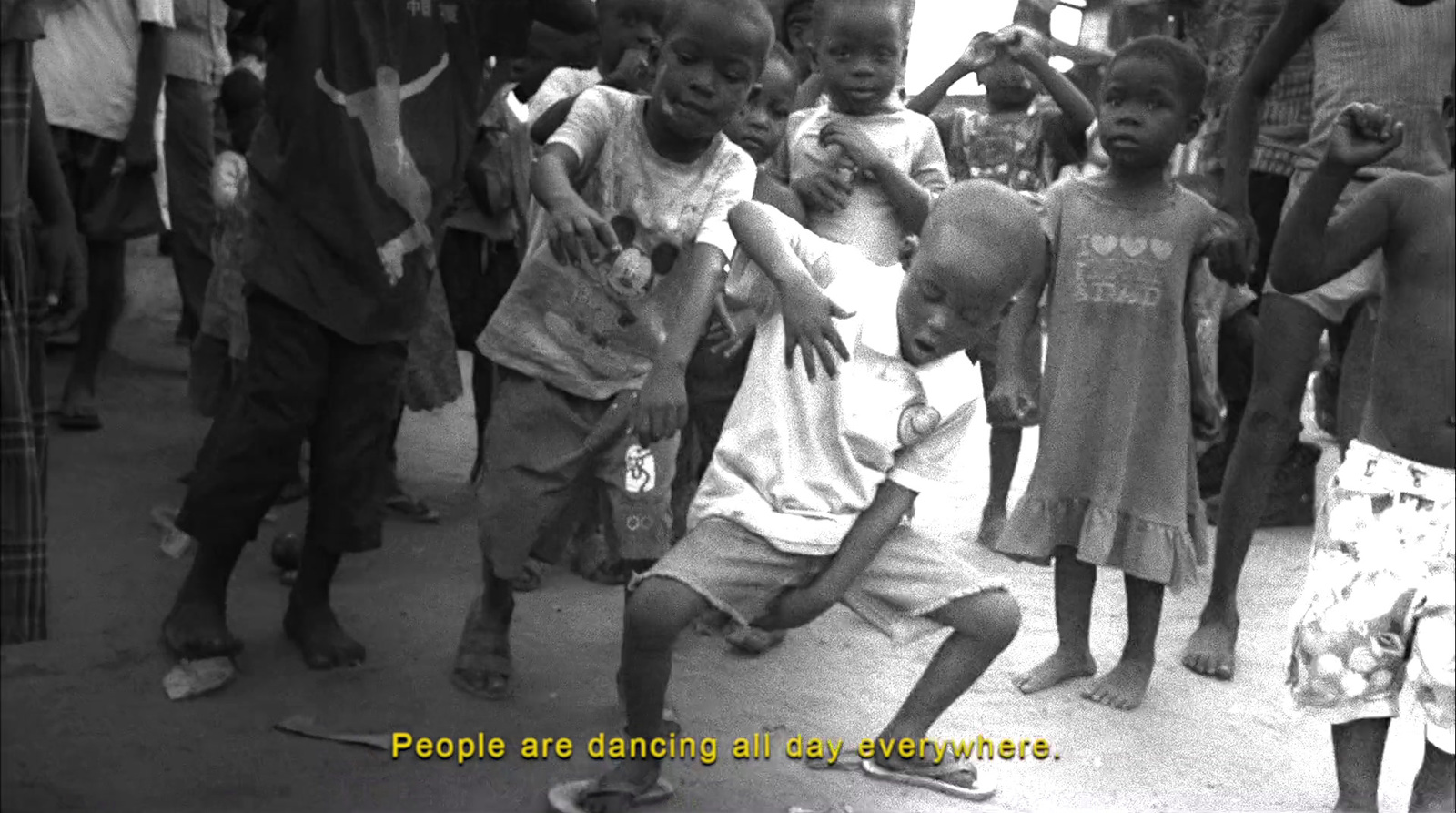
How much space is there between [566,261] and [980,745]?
4.48 ft

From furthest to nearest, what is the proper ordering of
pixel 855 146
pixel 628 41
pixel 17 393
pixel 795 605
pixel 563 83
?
pixel 563 83, pixel 628 41, pixel 855 146, pixel 795 605, pixel 17 393

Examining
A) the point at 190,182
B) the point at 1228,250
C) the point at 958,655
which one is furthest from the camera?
the point at 190,182

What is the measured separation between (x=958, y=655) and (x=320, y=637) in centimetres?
141

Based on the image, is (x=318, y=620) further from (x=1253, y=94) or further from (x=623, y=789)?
(x=1253, y=94)

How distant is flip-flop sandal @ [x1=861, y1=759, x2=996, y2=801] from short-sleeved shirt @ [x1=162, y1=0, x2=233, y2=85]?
12.2ft

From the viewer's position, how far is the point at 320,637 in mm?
3484

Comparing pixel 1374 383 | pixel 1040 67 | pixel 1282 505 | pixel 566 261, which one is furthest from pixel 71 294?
pixel 1282 505

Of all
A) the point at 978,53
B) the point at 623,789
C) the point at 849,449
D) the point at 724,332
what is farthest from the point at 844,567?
the point at 978,53

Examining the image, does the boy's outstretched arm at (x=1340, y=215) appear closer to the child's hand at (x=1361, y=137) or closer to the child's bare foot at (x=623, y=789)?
the child's hand at (x=1361, y=137)

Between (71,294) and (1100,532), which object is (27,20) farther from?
(1100,532)

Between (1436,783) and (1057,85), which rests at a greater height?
(1057,85)

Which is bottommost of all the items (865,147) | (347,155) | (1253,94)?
(347,155)

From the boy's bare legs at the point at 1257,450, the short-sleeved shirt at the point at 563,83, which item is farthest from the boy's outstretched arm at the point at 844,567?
the short-sleeved shirt at the point at 563,83

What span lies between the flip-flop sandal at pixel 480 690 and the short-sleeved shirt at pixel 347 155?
76cm
